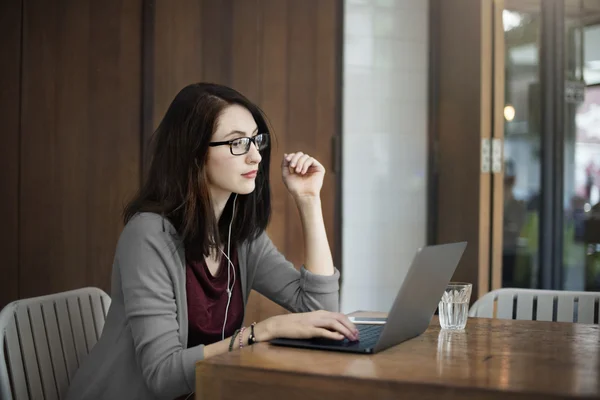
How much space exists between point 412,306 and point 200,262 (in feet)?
1.80

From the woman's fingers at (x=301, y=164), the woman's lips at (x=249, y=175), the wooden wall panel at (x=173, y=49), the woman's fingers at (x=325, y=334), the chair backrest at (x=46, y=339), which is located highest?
the wooden wall panel at (x=173, y=49)

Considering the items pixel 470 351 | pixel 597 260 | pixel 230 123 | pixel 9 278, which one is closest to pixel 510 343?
pixel 470 351

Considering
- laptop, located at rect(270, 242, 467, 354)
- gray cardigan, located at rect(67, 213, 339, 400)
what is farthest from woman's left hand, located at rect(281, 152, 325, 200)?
laptop, located at rect(270, 242, 467, 354)

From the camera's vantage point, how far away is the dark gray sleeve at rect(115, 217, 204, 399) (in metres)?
1.40

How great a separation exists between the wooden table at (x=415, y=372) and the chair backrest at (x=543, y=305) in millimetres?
600

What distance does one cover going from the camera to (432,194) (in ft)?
11.3

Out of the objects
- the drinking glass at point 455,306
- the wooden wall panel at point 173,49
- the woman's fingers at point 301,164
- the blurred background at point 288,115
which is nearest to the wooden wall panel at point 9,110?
the blurred background at point 288,115

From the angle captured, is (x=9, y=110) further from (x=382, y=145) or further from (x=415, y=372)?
(x=415, y=372)

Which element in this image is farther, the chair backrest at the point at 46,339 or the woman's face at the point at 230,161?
the woman's face at the point at 230,161

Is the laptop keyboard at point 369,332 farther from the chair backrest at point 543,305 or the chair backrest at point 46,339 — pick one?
the chair backrest at point 46,339

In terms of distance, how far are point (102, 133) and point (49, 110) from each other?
0.83 feet

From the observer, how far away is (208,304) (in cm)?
170

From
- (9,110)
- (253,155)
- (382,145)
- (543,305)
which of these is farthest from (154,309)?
(382,145)

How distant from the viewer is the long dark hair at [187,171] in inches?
65.5
